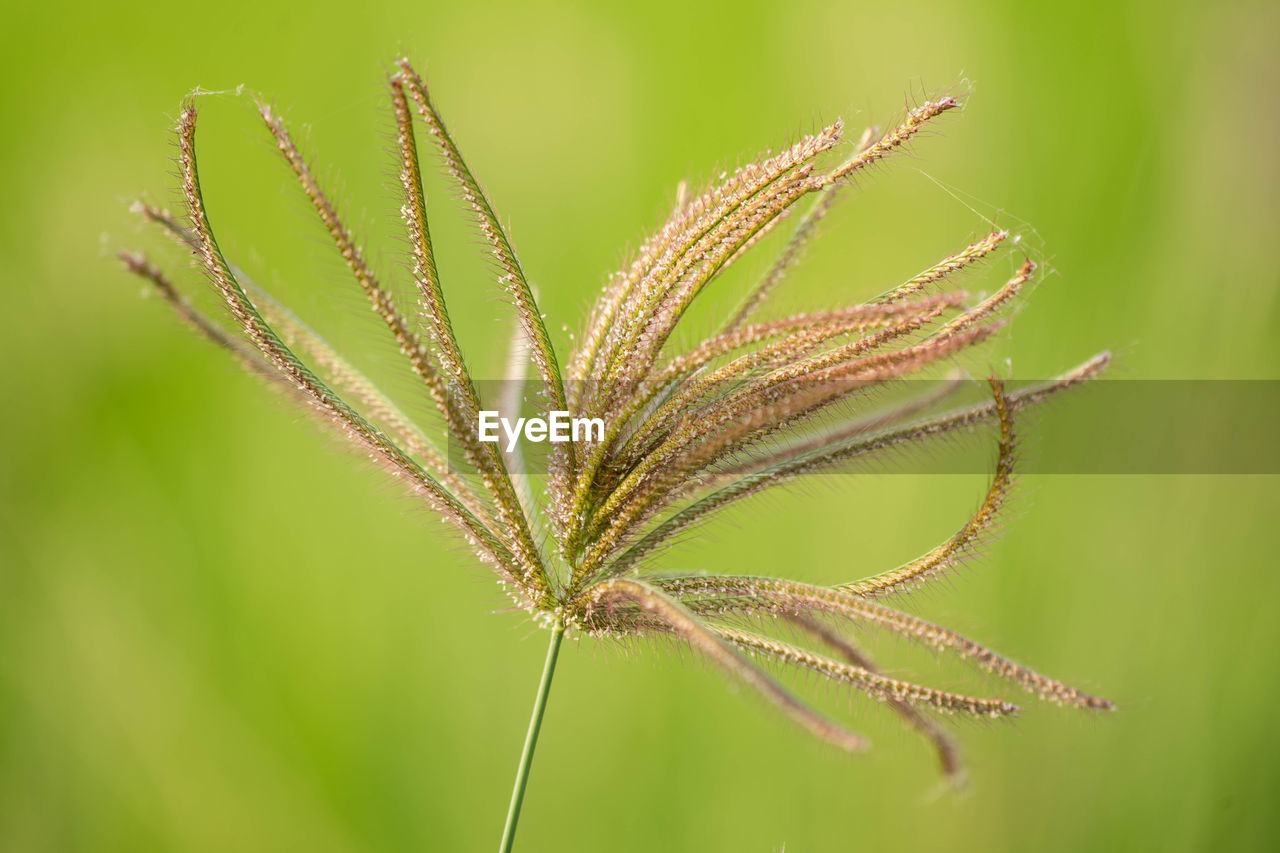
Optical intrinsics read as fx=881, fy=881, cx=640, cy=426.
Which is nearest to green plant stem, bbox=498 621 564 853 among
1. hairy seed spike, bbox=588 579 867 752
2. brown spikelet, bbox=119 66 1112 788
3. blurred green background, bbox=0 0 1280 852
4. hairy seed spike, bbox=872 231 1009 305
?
brown spikelet, bbox=119 66 1112 788

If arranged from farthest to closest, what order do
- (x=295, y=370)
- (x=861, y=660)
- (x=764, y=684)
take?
(x=861, y=660), (x=295, y=370), (x=764, y=684)

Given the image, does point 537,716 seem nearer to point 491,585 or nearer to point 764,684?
point 764,684

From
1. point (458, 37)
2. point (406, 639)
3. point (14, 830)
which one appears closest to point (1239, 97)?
point (458, 37)

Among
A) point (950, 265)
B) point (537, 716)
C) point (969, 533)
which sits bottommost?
point (537, 716)

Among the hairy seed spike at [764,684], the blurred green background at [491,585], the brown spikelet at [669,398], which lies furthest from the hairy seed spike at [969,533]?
the blurred green background at [491,585]

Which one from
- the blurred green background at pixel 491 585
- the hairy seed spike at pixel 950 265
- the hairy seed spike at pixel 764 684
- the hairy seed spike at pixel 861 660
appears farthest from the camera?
the blurred green background at pixel 491 585

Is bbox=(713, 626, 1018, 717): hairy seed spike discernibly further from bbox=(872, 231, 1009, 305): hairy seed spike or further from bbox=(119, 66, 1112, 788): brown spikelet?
bbox=(872, 231, 1009, 305): hairy seed spike

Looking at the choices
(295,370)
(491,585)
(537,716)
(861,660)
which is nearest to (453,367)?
(295,370)

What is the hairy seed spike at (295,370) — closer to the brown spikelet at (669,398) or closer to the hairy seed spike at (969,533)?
the brown spikelet at (669,398)

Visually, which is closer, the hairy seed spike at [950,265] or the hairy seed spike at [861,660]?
the hairy seed spike at [950,265]
